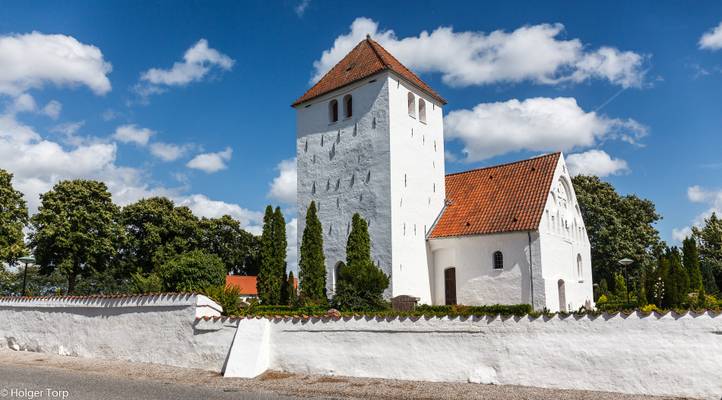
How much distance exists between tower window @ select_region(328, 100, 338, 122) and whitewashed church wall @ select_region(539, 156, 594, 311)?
9.37 meters

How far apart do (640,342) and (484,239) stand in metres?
12.8

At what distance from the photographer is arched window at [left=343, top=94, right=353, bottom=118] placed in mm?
23078

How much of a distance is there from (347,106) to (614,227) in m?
21.7

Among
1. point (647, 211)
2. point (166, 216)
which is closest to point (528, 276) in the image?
point (647, 211)

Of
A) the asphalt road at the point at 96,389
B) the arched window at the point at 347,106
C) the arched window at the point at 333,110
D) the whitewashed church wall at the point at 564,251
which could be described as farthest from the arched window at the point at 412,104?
the asphalt road at the point at 96,389

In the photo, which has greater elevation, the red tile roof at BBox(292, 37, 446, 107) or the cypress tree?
the red tile roof at BBox(292, 37, 446, 107)

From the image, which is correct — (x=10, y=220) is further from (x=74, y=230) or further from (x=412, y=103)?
(x=412, y=103)

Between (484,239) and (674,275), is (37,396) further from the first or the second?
(674,275)

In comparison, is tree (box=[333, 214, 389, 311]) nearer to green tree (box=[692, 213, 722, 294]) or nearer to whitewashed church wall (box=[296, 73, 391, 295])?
whitewashed church wall (box=[296, 73, 391, 295])

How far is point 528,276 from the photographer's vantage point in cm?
1966

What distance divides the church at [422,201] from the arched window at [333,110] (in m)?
0.06

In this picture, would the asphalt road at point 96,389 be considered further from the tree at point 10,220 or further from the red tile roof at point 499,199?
the tree at point 10,220

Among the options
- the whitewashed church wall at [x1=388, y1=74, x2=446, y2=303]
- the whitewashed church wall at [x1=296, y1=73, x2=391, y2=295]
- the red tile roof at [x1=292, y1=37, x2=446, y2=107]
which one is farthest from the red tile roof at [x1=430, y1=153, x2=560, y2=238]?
the red tile roof at [x1=292, y1=37, x2=446, y2=107]

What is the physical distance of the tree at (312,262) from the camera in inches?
842
